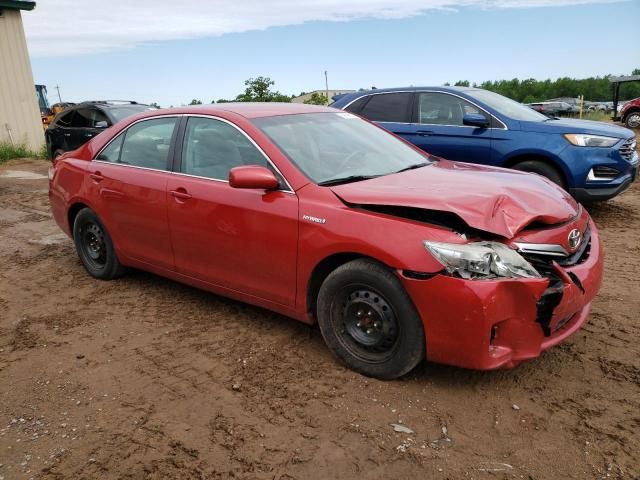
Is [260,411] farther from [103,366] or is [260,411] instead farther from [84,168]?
[84,168]

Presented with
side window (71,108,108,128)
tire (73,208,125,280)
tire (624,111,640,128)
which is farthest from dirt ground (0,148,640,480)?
tire (624,111,640,128)

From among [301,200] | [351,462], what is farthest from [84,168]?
[351,462]

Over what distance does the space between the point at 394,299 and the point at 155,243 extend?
2184 mm

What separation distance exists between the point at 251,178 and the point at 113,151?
2.01 meters

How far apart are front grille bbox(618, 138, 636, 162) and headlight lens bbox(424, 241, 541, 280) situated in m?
4.62

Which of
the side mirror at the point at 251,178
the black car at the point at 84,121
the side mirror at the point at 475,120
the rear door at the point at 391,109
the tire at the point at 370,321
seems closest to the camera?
the tire at the point at 370,321

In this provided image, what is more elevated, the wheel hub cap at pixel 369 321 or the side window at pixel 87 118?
the side window at pixel 87 118

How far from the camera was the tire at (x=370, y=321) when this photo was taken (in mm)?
2922

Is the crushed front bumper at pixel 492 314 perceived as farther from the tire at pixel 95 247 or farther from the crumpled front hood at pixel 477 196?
the tire at pixel 95 247

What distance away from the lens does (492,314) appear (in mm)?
2705

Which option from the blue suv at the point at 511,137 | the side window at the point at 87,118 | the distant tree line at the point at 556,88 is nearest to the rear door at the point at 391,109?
the blue suv at the point at 511,137

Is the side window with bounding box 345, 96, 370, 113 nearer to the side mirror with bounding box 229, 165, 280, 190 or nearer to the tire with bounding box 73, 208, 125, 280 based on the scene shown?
the tire with bounding box 73, 208, 125, 280

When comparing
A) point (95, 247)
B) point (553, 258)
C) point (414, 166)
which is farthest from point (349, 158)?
point (95, 247)

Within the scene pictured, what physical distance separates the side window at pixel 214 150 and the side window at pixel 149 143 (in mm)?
228
